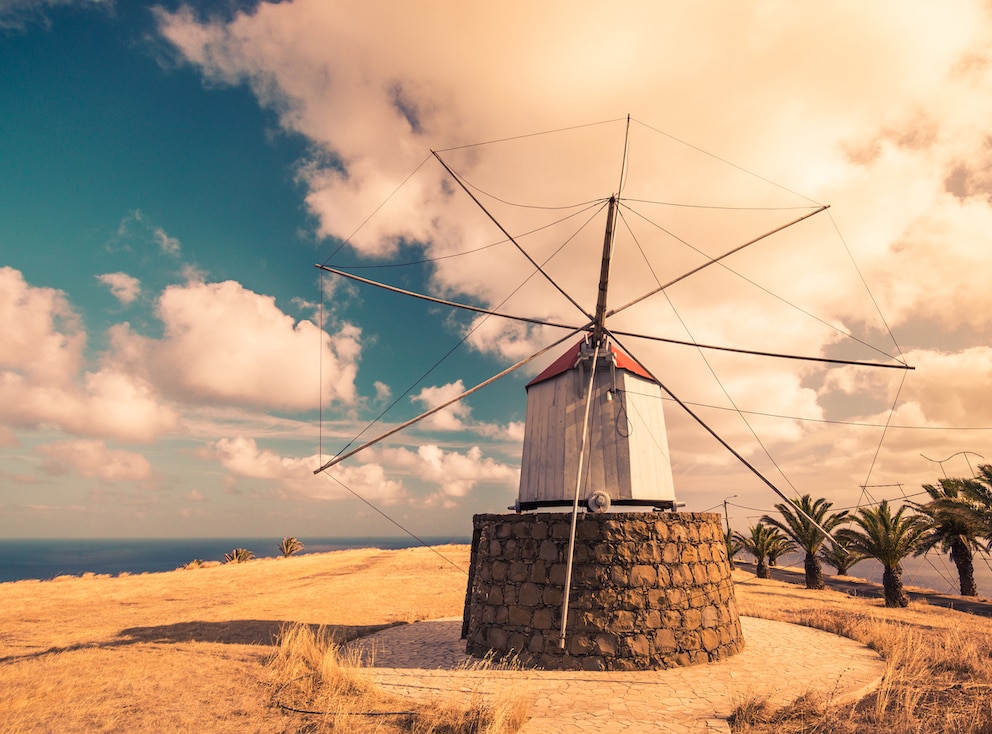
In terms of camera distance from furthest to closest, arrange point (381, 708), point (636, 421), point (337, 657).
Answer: point (636, 421) < point (337, 657) < point (381, 708)

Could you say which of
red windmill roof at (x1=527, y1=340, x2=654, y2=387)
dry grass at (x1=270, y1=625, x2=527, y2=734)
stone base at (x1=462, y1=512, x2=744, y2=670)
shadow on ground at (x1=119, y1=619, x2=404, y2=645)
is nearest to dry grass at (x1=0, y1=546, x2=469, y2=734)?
shadow on ground at (x1=119, y1=619, x2=404, y2=645)

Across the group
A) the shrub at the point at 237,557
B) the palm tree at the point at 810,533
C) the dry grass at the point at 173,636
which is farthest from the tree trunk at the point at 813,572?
the shrub at the point at 237,557

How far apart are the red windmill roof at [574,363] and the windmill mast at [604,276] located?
473 millimetres

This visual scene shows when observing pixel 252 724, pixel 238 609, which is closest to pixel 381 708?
pixel 252 724

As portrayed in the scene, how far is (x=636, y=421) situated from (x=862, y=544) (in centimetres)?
1712

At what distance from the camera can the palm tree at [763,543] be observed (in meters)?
28.4

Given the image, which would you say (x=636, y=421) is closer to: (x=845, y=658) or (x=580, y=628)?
(x=580, y=628)

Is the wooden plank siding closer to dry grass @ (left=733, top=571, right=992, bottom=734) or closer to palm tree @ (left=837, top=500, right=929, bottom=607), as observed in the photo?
dry grass @ (left=733, top=571, right=992, bottom=734)

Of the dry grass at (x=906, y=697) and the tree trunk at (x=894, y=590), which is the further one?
the tree trunk at (x=894, y=590)

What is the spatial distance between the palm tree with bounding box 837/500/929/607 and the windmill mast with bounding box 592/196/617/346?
57.5ft

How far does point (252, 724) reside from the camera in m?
6.85

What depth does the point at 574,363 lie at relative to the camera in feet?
36.7

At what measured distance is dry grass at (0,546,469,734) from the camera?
7172mm

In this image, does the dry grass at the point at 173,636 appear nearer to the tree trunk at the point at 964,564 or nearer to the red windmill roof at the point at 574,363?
the red windmill roof at the point at 574,363
